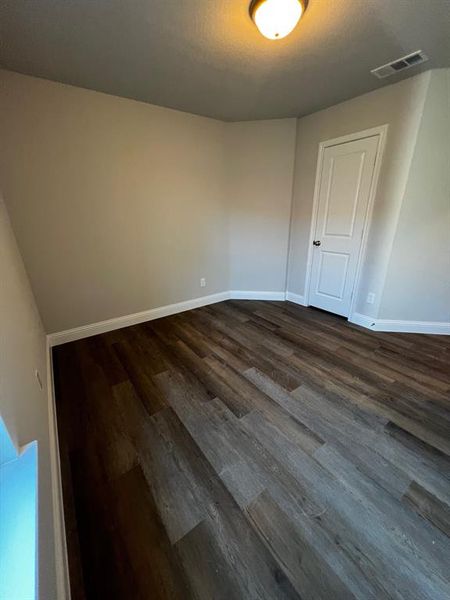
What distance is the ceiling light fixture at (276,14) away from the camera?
1.34m

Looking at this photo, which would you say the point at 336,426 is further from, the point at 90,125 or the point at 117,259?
the point at 90,125

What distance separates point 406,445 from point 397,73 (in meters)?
2.96

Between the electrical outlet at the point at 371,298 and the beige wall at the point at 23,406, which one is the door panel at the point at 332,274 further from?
the beige wall at the point at 23,406

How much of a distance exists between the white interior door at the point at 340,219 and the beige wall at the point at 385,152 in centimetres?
13

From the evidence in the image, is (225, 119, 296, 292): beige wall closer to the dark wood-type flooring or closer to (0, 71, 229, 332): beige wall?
(0, 71, 229, 332): beige wall

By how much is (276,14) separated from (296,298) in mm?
2969

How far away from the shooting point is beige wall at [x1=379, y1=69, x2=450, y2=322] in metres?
2.20

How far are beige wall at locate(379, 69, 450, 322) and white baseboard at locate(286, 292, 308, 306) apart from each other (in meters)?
1.05

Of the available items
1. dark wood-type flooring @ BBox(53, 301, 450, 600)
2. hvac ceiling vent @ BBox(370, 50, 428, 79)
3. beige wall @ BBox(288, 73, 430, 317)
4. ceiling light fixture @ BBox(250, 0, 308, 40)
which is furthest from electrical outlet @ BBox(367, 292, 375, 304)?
ceiling light fixture @ BBox(250, 0, 308, 40)

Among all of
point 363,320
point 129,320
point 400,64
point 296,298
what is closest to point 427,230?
point 363,320

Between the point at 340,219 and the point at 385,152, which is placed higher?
the point at 385,152

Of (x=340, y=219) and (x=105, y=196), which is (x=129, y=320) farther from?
(x=340, y=219)

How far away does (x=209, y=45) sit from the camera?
1733 millimetres

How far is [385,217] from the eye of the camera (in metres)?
2.61
